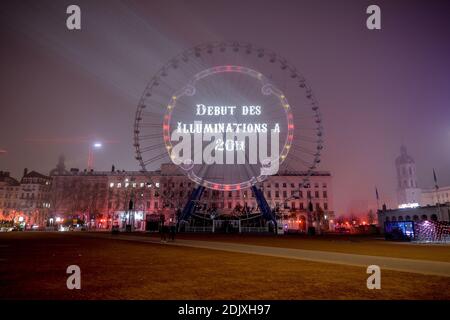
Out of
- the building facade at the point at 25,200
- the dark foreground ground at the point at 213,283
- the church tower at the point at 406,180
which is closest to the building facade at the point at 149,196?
the building facade at the point at 25,200

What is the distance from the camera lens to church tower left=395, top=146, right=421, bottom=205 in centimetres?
18386

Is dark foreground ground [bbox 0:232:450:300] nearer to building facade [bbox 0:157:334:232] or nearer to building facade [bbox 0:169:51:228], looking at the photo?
building facade [bbox 0:157:334:232]

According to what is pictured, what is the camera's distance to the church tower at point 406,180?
184 meters

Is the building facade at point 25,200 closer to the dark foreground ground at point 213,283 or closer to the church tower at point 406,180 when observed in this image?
the dark foreground ground at point 213,283

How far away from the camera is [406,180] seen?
189250 mm

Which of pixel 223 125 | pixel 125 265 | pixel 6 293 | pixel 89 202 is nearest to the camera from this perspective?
pixel 6 293

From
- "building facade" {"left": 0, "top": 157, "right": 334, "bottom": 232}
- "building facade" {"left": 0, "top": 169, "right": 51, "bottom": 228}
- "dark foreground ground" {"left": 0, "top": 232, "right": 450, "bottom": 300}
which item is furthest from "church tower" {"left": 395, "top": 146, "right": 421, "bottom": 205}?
"dark foreground ground" {"left": 0, "top": 232, "right": 450, "bottom": 300}

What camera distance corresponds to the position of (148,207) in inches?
4870

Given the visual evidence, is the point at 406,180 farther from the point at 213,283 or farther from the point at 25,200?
the point at 213,283

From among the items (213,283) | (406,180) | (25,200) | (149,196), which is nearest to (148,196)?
(149,196)
